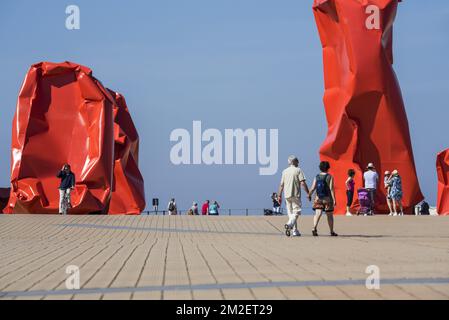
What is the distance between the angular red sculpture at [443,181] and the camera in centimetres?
3344

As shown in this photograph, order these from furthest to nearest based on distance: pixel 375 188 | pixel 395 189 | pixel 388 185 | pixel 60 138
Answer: pixel 60 138 < pixel 375 188 < pixel 388 185 < pixel 395 189

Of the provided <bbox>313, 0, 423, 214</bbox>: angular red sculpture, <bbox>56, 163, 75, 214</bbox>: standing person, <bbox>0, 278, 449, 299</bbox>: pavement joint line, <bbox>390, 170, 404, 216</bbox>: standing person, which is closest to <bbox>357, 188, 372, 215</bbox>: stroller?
<bbox>390, 170, 404, 216</bbox>: standing person

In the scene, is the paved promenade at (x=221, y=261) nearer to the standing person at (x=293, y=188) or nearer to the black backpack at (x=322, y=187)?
the standing person at (x=293, y=188)

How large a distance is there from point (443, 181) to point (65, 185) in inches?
539

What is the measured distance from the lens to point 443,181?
33594 millimetres

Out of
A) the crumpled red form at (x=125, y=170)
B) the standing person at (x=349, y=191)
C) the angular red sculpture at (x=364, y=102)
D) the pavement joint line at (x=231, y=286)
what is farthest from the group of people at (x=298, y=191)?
the crumpled red form at (x=125, y=170)

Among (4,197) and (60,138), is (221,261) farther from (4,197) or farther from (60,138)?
(4,197)

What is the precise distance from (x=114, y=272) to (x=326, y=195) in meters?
8.66

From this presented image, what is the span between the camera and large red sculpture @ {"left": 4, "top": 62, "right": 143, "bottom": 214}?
3144cm

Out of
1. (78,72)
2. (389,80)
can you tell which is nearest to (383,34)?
(389,80)

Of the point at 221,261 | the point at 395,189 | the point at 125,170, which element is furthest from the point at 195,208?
the point at 221,261

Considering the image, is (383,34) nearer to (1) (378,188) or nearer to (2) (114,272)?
(1) (378,188)

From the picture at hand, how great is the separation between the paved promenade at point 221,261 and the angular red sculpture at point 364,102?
8380 mm
